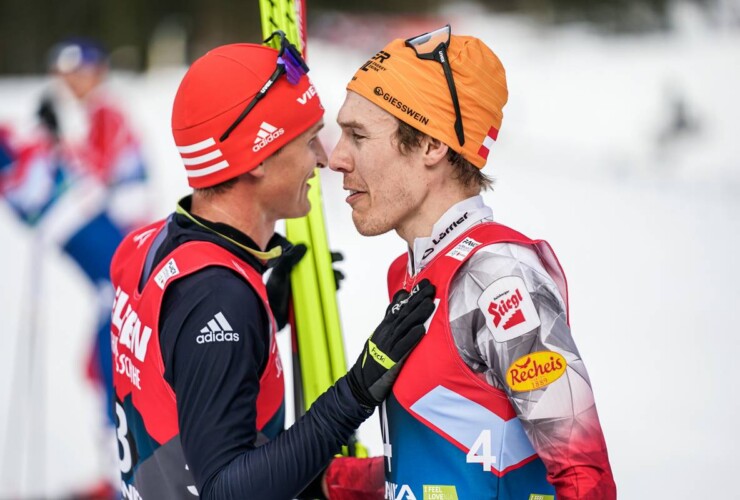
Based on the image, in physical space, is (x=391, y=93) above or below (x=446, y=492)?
above

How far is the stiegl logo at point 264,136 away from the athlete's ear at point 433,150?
17.0 inches

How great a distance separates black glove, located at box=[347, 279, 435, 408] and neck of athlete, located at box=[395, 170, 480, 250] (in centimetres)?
18

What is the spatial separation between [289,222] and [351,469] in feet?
2.60

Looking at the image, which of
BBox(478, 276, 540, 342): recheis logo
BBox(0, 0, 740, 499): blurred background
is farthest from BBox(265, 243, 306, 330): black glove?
BBox(0, 0, 740, 499): blurred background

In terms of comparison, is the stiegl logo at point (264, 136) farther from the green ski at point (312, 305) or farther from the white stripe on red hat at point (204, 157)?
the green ski at point (312, 305)

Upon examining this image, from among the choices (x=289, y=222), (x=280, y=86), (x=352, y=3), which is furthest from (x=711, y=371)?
(x=352, y=3)

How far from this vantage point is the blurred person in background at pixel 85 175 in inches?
242

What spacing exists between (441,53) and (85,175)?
495 centimetres

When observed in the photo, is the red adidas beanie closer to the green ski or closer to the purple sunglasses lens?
the purple sunglasses lens

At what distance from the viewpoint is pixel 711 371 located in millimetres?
5480

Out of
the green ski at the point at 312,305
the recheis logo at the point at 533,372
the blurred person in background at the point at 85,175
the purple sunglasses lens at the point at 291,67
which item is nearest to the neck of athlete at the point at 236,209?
the purple sunglasses lens at the point at 291,67

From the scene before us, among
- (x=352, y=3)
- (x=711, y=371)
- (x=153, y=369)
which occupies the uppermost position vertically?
(x=352, y=3)

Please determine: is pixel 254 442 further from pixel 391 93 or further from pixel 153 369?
pixel 391 93

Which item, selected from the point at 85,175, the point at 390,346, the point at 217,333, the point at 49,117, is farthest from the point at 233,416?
the point at 49,117
